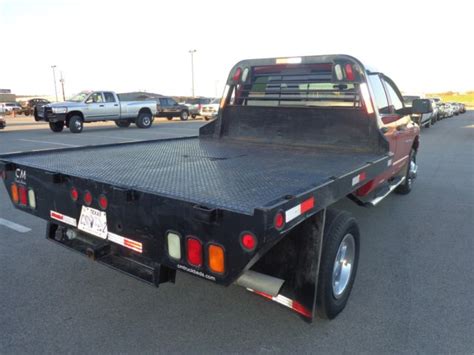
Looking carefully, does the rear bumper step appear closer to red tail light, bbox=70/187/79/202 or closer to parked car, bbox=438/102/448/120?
red tail light, bbox=70/187/79/202

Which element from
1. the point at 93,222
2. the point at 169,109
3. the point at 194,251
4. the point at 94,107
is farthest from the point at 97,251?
the point at 169,109

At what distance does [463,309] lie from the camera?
9.98 feet

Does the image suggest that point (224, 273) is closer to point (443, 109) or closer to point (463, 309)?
point (463, 309)

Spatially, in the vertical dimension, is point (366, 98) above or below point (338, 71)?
below

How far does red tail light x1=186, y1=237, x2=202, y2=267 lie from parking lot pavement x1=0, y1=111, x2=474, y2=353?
2.45ft

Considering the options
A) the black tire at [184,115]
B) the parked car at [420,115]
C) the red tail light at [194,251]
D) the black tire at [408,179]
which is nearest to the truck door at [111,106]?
the black tire at [184,115]

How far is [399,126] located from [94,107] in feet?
52.3

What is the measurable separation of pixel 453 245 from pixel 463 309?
4.95 ft

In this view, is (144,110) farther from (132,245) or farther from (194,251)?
(194,251)

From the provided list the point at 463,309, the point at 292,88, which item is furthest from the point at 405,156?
the point at 463,309

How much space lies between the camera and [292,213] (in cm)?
208

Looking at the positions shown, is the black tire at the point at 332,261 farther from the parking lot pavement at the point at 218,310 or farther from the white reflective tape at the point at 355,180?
the white reflective tape at the point at 355,180

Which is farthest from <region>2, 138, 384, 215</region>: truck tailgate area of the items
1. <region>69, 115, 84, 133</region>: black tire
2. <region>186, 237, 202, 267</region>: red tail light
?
<region>69, 115, 84, 133</region>: black tire

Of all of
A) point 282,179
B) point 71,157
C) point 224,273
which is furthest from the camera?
point 71,157
